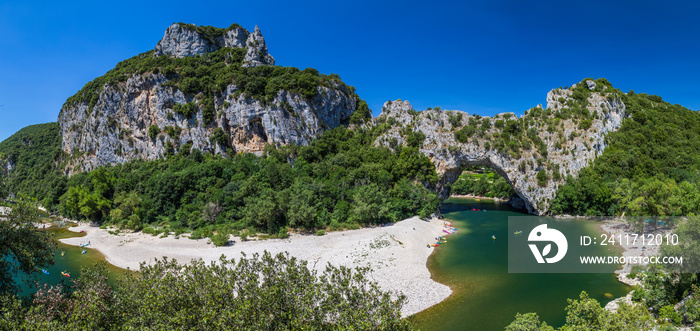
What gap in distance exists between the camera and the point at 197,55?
3292 inches

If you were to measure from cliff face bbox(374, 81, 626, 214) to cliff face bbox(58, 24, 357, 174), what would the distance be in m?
19.6

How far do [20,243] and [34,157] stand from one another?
13250cm

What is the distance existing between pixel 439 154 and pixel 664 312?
140ft

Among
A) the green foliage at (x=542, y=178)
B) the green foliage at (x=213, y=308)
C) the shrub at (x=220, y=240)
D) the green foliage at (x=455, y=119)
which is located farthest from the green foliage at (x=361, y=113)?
the green foliage at (x=213, y=308)

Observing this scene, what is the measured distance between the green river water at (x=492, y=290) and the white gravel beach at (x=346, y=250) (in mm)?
1353

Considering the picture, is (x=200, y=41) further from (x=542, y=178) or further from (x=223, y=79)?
(x=542, y=178)

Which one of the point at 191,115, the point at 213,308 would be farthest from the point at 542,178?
the point at 191,115

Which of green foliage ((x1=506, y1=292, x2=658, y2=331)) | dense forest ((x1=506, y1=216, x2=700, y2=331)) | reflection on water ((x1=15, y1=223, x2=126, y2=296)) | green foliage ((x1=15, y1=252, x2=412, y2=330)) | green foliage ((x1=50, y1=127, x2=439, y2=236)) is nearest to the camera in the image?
green foliage ((x1=15, y1=252, x2=412, y2=330))

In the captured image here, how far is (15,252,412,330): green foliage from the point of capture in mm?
9172

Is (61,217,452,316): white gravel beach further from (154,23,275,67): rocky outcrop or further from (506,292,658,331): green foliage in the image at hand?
(154,23,275,67): rocky outcrop

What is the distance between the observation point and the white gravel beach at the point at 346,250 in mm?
25648

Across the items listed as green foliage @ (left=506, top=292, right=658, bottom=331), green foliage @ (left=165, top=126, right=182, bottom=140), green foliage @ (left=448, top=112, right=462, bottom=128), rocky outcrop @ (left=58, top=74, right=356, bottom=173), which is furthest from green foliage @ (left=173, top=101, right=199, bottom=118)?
green foliage @ (left=506, top=292, right=658, bottom=331)

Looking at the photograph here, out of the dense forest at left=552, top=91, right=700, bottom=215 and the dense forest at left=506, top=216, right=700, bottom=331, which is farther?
the dense forest at left=552, top=91, right=700, bottom=215

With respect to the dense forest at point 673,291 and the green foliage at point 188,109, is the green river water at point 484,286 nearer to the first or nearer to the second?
the dense forest at point 673,291
